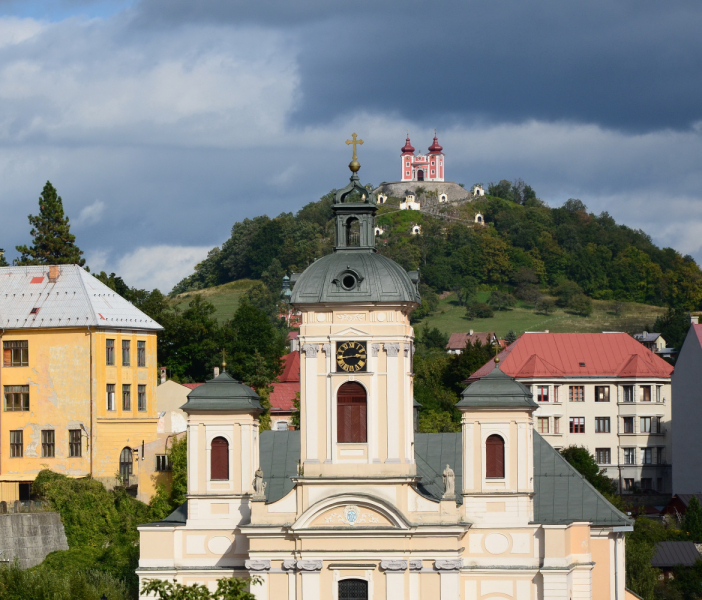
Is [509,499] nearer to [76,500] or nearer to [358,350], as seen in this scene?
[358,350]

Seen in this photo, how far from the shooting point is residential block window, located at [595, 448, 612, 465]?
10388cm

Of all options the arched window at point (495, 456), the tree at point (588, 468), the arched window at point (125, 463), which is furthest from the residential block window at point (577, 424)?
the arched window at point (495, 456)

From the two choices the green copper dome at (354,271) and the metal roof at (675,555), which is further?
the metal roof at (675,555)

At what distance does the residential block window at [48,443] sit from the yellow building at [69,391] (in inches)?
1.7

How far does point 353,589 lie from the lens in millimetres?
50344

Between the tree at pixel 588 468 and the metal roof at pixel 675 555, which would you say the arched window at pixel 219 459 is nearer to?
the metal roof at pixel 675 555

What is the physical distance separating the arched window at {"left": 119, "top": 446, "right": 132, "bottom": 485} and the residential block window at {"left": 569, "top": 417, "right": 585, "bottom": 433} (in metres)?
41.9

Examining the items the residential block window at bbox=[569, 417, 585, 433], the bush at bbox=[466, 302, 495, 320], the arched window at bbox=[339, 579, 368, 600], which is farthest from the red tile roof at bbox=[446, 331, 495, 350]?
the arched window at bbox=[339, 579, 368, 600]

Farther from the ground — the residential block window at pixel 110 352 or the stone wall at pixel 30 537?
the residential block window at pixel 110 352

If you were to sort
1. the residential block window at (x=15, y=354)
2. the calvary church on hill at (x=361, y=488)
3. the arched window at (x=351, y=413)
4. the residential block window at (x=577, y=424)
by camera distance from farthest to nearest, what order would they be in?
the residential block window at (x=577, y=424), the residential block window at (x=15, y=354), the arched window at (x=351, y=413), the calvary church on hill at (x=361, y=488)

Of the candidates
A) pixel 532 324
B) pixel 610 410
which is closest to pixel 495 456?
pixel 610 410

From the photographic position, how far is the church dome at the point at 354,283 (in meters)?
50.5

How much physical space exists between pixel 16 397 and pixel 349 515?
81.4ft

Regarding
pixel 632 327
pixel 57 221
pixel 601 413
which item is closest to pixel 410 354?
pixel 57 221
